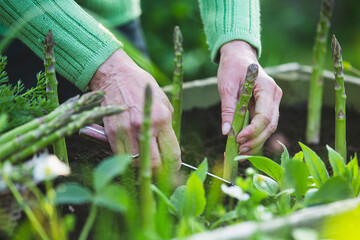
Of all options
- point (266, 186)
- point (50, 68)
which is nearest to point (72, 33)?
point (50, 68)

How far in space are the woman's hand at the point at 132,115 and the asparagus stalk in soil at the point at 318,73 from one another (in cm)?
82

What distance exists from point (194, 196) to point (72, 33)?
0.60m

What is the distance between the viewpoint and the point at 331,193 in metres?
0.98

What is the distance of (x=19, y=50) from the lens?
5.78 ft

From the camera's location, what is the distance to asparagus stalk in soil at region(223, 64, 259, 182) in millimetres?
1287

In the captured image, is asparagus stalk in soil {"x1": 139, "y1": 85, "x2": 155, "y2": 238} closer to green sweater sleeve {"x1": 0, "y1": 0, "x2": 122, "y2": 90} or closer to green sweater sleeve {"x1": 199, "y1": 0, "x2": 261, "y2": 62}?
green sweater sleeve {"x1": 0, "y1": 0, "x2": 122, "y2": 90}

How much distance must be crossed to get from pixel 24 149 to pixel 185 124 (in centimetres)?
117

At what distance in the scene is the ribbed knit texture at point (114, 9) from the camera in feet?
6.08

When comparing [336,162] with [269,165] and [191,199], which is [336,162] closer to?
[269,165]

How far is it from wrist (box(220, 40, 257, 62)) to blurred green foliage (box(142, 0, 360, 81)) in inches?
44.3

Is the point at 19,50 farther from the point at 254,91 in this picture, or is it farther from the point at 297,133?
the point at 297,133

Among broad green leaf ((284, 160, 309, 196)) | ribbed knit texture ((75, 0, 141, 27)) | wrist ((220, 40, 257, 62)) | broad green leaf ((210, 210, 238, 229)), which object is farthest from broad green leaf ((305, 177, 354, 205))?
ribbed knit texture ((75, 0, 141, 27))

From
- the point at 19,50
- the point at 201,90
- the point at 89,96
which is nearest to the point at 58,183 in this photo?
the point at 89,96

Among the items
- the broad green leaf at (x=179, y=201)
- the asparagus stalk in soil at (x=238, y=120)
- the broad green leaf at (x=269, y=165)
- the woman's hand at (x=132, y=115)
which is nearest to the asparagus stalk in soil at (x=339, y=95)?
the asparagus stalk in soil at (x=238, y=120)
